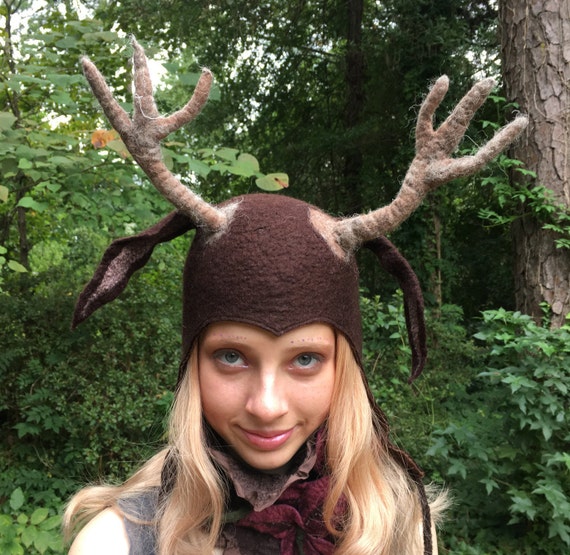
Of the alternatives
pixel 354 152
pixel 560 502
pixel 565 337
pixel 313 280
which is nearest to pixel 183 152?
pixel 313 280

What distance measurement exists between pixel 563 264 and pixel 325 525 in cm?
249

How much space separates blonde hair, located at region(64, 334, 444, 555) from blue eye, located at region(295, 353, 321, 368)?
0.07 meters

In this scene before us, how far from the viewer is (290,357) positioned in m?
1.22

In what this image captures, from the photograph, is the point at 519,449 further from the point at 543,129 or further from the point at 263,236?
the point at 263,236

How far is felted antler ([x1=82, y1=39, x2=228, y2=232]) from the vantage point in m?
1.17

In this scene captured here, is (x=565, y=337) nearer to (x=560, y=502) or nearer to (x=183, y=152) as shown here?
(x=560, y=502)

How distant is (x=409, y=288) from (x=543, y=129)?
7.67 feet

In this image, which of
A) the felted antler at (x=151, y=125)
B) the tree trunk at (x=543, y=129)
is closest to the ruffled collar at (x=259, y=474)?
the felted antler at (x=151, y=125)

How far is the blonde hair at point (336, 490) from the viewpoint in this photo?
1.27 metres

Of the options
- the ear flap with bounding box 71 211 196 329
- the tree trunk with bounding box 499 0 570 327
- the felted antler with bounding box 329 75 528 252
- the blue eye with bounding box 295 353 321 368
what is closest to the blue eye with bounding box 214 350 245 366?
the blue eye with bounding box 295 353 321 368

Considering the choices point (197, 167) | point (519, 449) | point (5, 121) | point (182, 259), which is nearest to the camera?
point (5, 121)

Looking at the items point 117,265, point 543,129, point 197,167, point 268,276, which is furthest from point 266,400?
point 543,129

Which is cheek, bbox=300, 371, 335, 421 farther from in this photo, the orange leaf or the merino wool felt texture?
the orange leaf

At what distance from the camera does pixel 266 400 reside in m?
1.18
